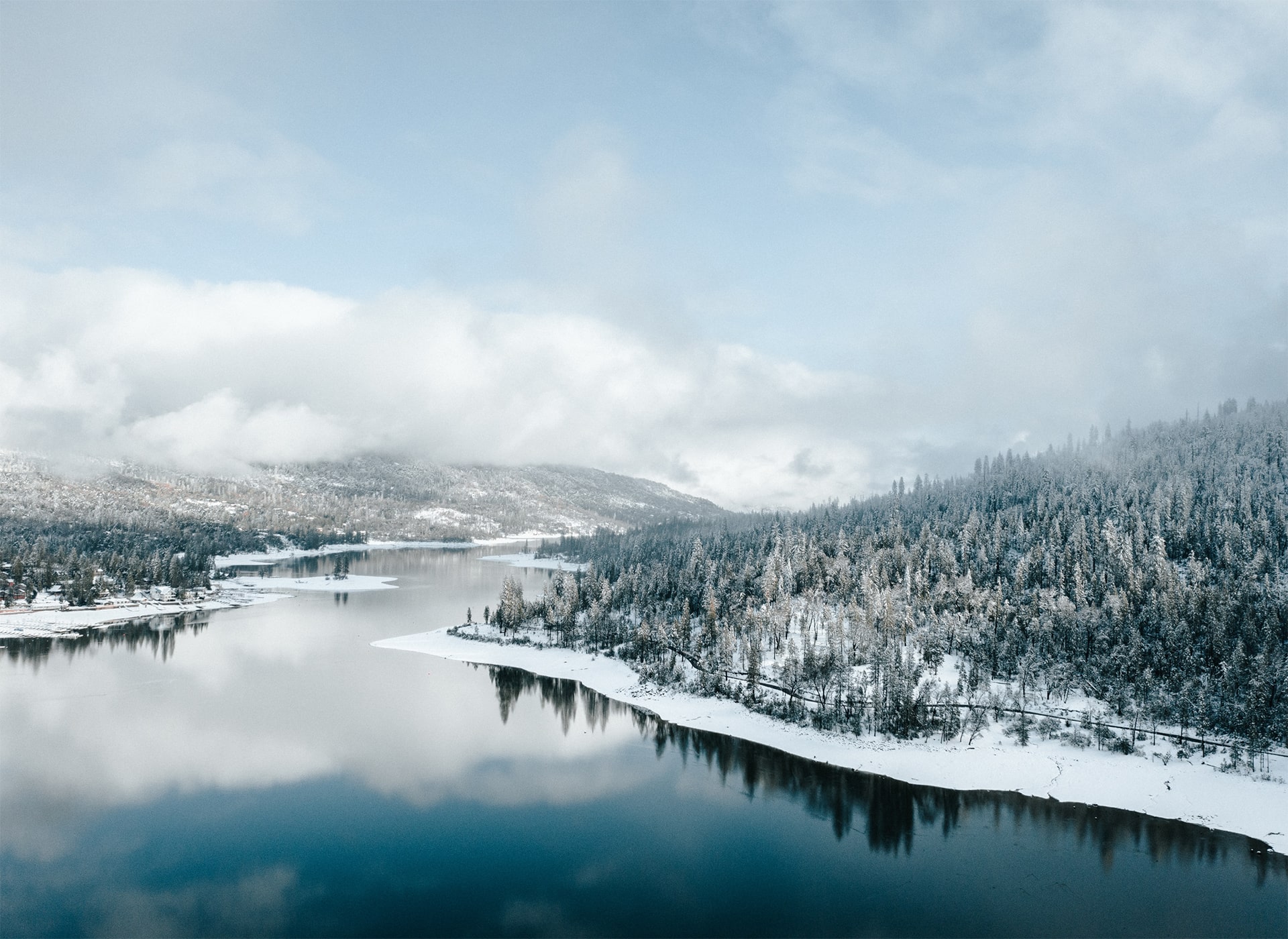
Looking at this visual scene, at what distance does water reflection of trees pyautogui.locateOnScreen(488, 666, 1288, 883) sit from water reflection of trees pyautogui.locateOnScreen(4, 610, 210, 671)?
87.3 m

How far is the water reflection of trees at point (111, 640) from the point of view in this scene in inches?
4080

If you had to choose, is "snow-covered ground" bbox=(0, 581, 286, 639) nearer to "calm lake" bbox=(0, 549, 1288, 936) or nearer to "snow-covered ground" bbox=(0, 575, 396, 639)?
"snow-covered ground" bbox=(0, 575, 396, 639)

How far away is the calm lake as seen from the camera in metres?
39.7

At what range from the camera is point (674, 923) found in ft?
129

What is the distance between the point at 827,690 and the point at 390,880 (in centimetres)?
5427

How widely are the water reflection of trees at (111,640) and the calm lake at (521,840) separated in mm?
26386

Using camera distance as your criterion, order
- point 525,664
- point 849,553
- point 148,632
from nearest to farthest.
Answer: point 525,664
point 148,632
point 849,553

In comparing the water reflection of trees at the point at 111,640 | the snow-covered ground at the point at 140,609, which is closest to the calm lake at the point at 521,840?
the water reflection of trees at the point at 111,640

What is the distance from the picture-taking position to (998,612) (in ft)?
331

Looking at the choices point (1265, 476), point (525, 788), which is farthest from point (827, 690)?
point (1265, 476)

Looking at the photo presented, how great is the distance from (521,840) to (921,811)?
31.2 m

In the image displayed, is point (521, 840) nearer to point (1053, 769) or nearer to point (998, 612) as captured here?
point (1053, 769)

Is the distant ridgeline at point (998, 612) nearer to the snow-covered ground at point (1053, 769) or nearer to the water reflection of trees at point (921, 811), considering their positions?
the snow-covered ground at point (1053, 769)

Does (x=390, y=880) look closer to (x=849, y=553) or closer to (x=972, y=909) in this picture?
(x=972, y=909)
